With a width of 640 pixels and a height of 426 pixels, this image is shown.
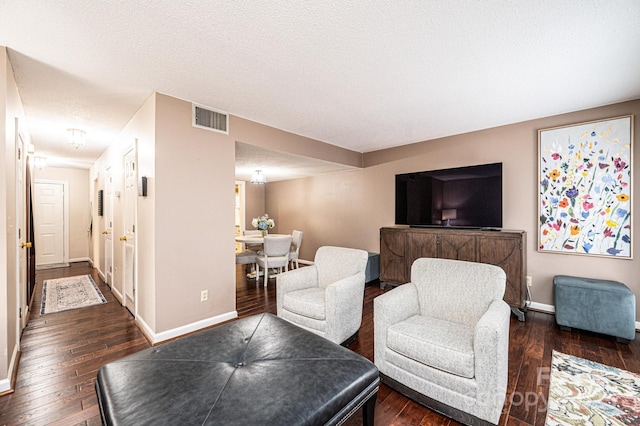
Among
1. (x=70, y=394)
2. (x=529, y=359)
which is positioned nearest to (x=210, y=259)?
(x=70, y=394)

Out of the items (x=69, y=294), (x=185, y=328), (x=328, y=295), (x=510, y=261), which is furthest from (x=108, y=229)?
(x=510, y=261)

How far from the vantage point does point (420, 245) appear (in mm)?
4027

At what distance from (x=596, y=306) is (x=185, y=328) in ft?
14.0

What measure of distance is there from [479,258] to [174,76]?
3961mm

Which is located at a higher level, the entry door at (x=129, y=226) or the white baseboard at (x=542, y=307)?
the entry door at (x=129, y=226)

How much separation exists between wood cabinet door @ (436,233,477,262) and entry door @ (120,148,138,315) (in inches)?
156

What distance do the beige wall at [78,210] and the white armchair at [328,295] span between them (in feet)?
22.2

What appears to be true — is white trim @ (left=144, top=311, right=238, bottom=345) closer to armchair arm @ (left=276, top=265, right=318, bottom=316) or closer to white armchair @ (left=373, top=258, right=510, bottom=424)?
armchair arm @ (left=276, top=265, right=318, bottom=316)

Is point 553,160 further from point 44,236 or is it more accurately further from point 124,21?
point 44,236

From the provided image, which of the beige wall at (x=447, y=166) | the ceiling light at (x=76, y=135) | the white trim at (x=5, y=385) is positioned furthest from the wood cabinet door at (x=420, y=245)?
the ceiling light at (x=76, y=135)

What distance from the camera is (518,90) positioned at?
2.69 m

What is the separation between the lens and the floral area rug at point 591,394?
166cm

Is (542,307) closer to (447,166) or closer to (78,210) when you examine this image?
(447,166)

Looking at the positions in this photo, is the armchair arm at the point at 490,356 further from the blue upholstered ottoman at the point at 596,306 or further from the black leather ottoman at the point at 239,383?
the blue upholstered ottoman at the point at 596,306
